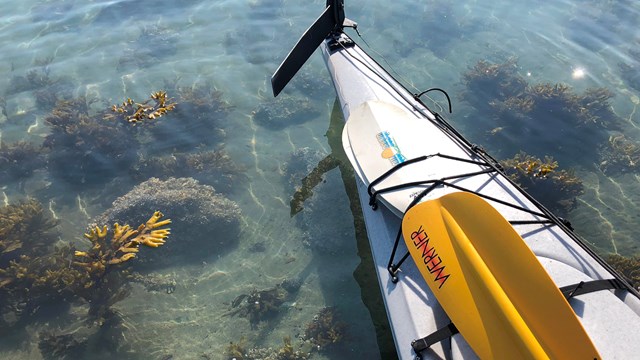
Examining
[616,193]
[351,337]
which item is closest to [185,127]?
[351,337]

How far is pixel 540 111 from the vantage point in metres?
9.50

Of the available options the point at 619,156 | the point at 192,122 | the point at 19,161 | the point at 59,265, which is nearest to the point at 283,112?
the point at 192,122

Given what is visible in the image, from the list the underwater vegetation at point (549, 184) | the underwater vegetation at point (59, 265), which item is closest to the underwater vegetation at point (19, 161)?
the underwater vegetation at point (59, 265)

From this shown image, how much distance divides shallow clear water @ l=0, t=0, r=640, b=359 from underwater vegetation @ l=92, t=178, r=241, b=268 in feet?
0.27

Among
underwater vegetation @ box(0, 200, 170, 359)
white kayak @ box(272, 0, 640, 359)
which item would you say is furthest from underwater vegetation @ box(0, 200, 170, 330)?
white kayak @ box(272, 0, 640, 359)

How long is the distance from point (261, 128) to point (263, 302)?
4.61 meters

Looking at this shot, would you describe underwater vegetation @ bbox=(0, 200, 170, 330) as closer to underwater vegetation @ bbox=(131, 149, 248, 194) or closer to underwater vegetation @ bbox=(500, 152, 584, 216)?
underwater vegetation @ bbox=(131, 149, 248, 194)

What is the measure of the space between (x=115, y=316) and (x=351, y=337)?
3903 millimetres

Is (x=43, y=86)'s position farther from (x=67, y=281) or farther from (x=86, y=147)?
(x=67, y=281)

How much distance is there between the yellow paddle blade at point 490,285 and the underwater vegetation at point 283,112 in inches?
229

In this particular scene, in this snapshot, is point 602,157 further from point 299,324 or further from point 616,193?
point 299,324

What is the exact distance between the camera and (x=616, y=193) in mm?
7707

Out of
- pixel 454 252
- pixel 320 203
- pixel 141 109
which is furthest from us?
pixel 141 109

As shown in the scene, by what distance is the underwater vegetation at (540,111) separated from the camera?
8.84 m
